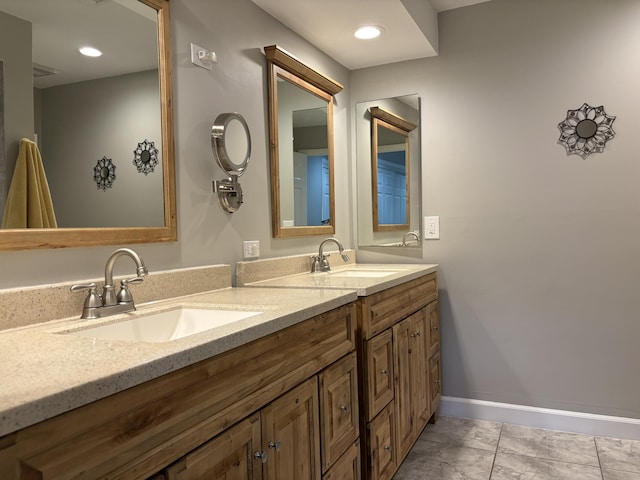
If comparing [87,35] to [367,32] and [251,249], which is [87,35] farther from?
[367,32]

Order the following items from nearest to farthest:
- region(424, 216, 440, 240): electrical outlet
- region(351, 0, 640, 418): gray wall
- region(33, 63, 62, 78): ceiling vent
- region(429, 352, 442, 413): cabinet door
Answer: region(33, 63, 62, 78): ceiling vent
region(351, 0, 640, 418): gray wall
region(429, 352, 442, 413): cabinet door
region(424, 216, 440, 240): electrical outlet

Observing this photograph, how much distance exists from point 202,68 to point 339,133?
123 cm

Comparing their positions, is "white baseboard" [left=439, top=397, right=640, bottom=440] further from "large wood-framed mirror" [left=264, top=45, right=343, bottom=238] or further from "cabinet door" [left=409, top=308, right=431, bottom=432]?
"large wood-framed mirror" [left=264, top=45, right=343, bottom=238]

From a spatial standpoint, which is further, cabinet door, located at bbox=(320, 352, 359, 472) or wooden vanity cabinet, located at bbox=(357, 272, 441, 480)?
wooden vanity cabinet, located at bbox=(357, 272, 441, 480)

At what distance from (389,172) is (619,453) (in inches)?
72.7

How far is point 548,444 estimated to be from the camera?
8.04 feet

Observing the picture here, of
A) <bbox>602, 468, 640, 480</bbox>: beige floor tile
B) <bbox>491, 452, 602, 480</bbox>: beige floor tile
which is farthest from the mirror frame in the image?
<bbox>602, 468, 640, 480</bbox>: beige floor tile

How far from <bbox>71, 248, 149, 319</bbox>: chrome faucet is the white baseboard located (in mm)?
2075

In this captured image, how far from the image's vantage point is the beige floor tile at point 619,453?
220 cm

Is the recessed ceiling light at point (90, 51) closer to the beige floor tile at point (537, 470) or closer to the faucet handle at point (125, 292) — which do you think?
the faucet handle at point (125, 292)

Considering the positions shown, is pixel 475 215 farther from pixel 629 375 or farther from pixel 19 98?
pixel 19 98

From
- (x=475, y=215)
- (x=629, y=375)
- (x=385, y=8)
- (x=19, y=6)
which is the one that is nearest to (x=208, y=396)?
(x=19, y=6)

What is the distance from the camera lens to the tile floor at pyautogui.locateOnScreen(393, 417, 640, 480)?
216 cm

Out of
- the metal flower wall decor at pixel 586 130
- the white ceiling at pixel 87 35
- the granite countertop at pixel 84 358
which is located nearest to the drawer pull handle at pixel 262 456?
the granite countertop at pixel 84 358
